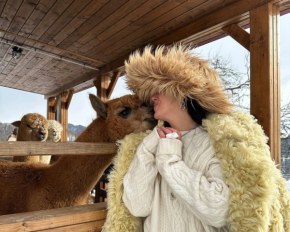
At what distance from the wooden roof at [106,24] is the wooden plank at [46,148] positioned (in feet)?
6.65

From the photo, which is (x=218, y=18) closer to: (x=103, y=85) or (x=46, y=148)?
(x=46, y=148)

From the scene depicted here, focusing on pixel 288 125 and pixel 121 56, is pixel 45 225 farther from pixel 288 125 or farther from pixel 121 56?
pixel 121 56

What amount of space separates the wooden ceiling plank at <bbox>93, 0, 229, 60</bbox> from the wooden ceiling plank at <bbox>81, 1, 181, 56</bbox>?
0.07m

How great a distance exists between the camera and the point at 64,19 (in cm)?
327

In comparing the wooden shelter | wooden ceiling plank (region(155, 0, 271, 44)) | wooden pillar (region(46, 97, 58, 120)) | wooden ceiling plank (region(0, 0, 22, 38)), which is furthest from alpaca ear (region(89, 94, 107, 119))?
wooden pillar (region(46, 97, 58, 120))

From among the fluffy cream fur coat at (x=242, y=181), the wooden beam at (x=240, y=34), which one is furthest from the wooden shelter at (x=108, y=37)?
the fluffy cream fur coat at (x=242, y=181)

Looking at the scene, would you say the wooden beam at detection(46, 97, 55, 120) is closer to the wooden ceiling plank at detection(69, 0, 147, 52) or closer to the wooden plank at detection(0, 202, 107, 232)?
the wooden ceiling plank at detection(69, 0, 147, 52)

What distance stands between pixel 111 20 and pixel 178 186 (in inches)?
108

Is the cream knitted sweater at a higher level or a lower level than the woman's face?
lower

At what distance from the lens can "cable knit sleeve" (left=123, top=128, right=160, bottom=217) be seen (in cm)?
118

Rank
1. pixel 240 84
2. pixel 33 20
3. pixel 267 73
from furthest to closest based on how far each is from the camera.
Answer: pixel 240 84, pixel 33 20, pixel 267 73

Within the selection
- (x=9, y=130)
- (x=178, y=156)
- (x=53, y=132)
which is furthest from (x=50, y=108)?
(x=178, y=156)

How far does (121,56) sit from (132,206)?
3.55m

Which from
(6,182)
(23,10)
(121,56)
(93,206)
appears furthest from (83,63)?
(93,206)
